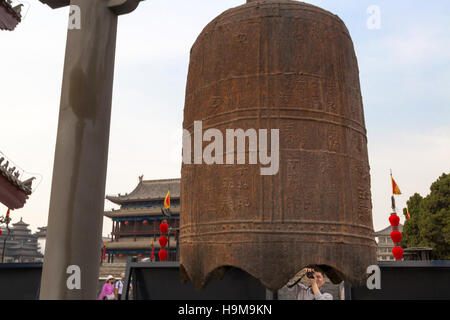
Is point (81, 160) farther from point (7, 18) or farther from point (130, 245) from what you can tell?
point (130, 245)

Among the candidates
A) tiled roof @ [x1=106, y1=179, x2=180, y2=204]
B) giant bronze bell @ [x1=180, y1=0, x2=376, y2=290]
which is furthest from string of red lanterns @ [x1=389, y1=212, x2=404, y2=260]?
tiled roof @ [x1=106, y1=179, x2=180, y2=204]

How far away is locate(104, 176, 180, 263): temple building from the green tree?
17275 millimetres

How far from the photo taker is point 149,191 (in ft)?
107

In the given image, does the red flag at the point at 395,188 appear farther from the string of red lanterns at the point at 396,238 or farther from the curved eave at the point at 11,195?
the curved eave at the point at 11,195

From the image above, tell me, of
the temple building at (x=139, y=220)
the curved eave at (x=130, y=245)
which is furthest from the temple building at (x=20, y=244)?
the temple building at (x=139, y=220)

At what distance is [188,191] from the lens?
2.28 m

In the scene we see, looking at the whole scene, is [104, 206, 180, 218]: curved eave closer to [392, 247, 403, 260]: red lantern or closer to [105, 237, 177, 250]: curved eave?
[105, 237, 177, 250]: curved eave

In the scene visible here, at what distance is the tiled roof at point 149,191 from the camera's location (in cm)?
3141

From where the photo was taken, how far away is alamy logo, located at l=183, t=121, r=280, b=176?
1.99 meters

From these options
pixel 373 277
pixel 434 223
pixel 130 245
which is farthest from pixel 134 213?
pixel 373 277

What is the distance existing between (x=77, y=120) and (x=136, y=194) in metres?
31.2

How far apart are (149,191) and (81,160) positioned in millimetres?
30957

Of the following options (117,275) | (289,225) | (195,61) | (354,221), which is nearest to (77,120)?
(195,61)
